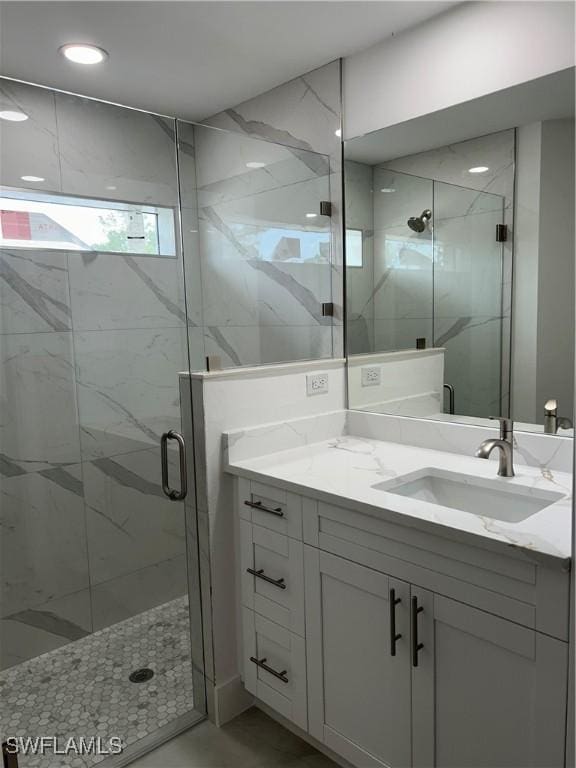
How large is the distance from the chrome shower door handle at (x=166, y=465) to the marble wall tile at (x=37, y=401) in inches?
13.6

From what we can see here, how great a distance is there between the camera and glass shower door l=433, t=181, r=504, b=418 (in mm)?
1973

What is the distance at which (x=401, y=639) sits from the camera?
1.53 metres

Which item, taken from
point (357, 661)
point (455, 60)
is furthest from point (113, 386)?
point (455, 60)

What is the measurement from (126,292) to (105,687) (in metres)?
1.49

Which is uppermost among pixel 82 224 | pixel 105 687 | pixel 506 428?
pixel 82 224

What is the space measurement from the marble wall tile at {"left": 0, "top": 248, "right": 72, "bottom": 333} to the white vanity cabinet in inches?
36.1

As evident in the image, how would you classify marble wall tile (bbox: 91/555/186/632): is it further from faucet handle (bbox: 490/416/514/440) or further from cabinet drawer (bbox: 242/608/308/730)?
faucet handle (bbox: 490/416/514/440)

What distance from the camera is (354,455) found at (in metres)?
2.14

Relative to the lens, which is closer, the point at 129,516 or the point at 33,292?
the point at 33,292

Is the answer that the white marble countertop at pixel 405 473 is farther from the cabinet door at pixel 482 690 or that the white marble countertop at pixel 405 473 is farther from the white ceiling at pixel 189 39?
the white ceiling at pixel 189 39

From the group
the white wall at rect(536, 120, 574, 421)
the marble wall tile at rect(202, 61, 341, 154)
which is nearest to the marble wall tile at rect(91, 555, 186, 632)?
the white wall at rect(536, 120, 574, 421)

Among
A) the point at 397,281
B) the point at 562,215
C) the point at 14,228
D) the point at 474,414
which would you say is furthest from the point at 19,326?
the point at 562,215

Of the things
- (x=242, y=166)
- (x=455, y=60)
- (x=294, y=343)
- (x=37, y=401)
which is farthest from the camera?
(x=294, y=343)

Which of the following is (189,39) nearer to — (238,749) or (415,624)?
(415,624)
